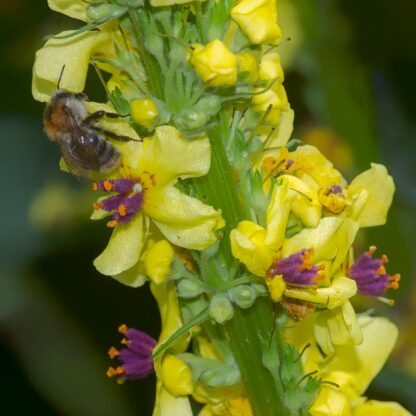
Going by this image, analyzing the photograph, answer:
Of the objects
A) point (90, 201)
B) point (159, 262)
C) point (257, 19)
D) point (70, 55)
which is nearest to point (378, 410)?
point (159, 262)

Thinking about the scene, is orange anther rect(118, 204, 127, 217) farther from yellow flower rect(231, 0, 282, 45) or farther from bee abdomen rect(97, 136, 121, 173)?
yellow flower rect(231, 0, 282, 45)

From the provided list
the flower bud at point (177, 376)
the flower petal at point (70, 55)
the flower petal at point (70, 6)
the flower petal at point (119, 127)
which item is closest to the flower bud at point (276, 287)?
the flower bud at point (177, 376)

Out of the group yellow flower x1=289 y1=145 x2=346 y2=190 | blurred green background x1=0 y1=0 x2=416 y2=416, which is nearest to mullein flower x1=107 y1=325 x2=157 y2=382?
yellow flower x1=289 y1=145 x2=346 y2=190

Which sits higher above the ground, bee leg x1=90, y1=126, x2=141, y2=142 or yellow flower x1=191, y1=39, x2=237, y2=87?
yellow flower x1=191, y1=39, x2=237, y2=87

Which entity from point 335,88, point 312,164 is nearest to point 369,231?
point 335,88

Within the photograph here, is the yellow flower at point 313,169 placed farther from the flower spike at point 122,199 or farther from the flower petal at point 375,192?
the flower spike at point 122,199

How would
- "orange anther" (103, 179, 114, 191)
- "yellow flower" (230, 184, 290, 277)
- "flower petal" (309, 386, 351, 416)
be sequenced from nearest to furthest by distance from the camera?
"yellow flower" (230, 184, 290, 277), "orange anther" (103, 179, 114, 191), "flower petal" (309, 386, 351, 416)
